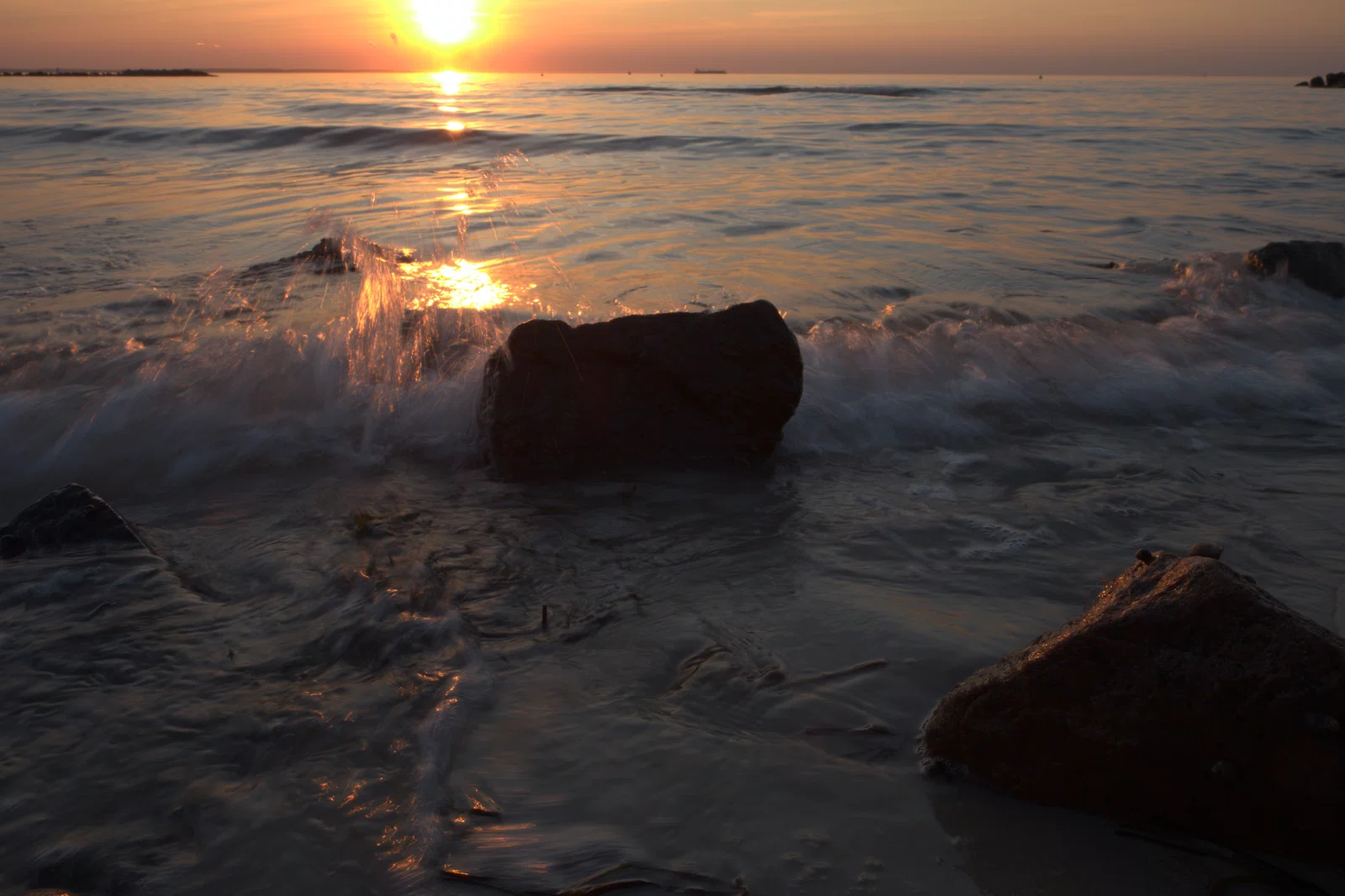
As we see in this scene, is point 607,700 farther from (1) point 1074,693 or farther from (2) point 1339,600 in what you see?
(2) point 1339,600

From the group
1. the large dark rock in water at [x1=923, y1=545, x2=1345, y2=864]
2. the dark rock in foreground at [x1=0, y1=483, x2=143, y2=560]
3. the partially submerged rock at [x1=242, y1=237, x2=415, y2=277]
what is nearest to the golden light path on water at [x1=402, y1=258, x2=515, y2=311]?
the partially submerged rock at [x1=242, y1=237, x2=415, y2=277]

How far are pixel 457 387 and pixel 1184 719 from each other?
3.74 meters

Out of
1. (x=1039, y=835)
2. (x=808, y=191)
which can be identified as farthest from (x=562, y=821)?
(x=808, y=191)

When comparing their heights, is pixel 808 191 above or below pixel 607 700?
above

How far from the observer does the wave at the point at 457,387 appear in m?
4.46

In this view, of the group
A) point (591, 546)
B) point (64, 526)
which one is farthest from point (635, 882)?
point (64, 526)

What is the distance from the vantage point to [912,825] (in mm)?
2035

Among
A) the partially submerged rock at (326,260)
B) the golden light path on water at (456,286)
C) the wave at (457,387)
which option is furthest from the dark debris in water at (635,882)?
the partially submerged rock at (326,260)

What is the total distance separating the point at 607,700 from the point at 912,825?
0.85 meters

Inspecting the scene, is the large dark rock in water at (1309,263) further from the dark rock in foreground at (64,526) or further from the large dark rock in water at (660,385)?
the dark rock in foreground at (64,526)

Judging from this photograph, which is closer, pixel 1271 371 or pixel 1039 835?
pixel 1039 835

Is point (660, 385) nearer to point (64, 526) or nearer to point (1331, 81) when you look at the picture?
point (64, 526)

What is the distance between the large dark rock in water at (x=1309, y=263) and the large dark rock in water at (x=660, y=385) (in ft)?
18.8

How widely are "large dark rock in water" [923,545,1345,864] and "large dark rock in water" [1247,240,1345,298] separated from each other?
695 cm
